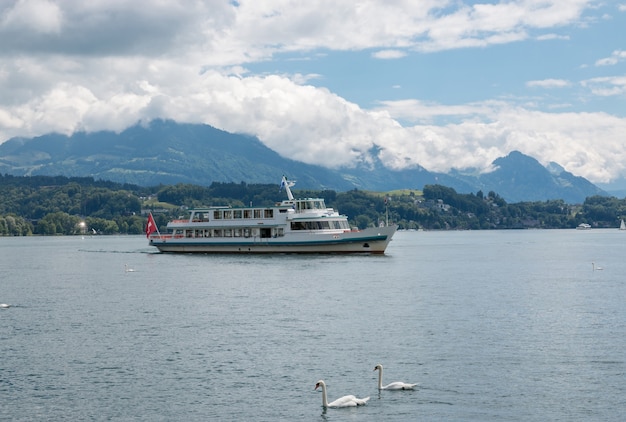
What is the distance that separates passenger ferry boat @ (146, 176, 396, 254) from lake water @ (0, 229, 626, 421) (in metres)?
34.7

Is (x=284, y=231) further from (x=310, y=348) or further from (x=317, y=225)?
(x=310, y=348)

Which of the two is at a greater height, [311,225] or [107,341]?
[311,225]

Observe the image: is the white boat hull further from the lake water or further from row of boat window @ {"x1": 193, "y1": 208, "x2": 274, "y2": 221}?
the lake water

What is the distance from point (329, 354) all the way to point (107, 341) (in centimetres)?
1623

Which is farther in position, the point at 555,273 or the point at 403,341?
the point at 555,273

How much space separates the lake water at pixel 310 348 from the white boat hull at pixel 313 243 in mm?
33679

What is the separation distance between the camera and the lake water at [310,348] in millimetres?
38812

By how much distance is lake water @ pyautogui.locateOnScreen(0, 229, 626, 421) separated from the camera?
1528 inches

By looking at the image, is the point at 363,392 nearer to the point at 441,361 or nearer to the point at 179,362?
the point at 441,361

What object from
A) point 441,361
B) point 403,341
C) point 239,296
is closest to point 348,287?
point 239,296

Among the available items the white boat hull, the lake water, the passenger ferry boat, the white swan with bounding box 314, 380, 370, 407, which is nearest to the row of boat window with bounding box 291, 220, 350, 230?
the passenger ferry boat

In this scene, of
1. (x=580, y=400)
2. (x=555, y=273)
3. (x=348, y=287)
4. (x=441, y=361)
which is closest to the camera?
(x=580, y=400)

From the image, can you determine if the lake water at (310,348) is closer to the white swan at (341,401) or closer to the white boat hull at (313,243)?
the white swan at (341,401)

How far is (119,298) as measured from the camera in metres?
82.3
